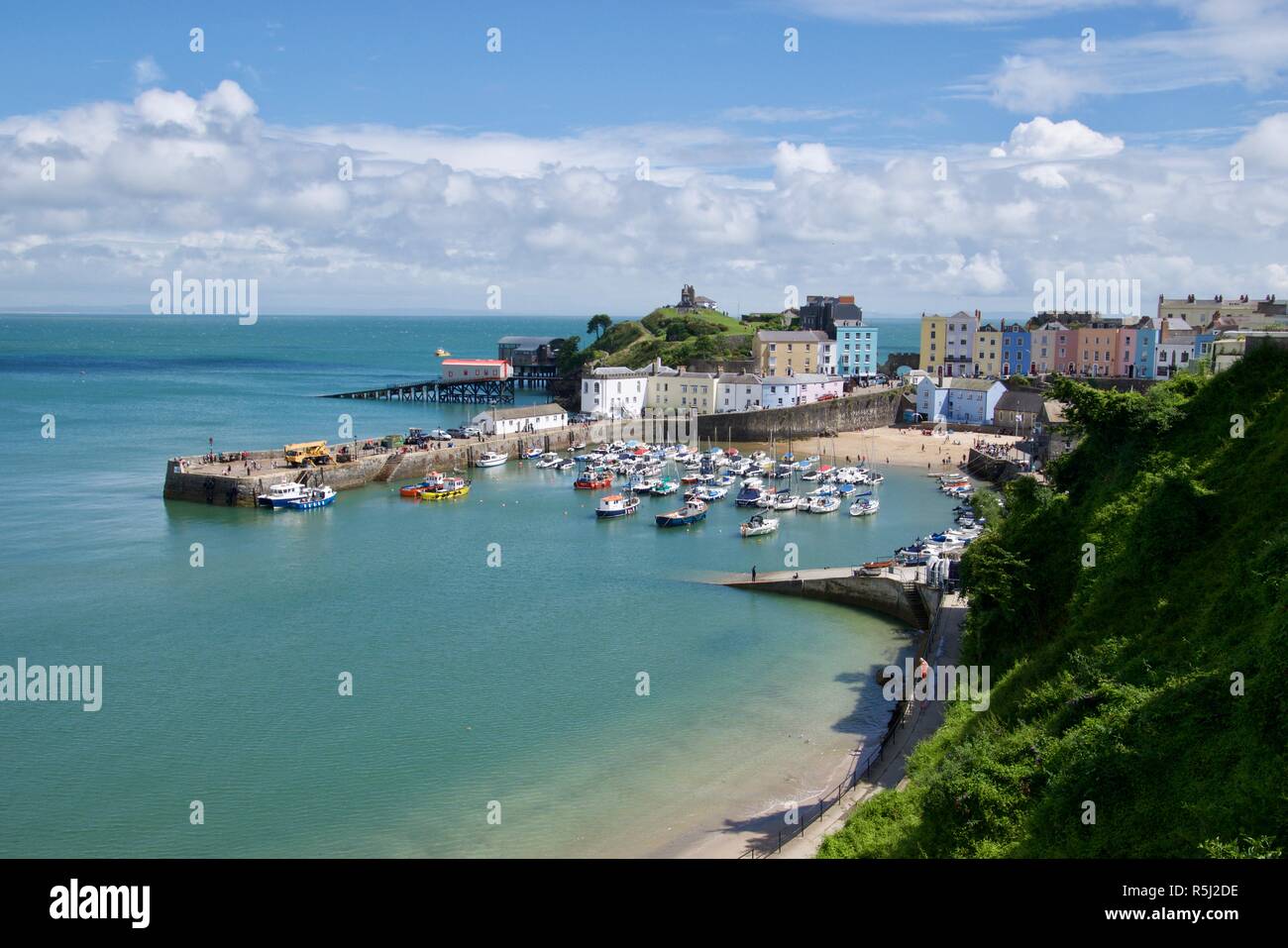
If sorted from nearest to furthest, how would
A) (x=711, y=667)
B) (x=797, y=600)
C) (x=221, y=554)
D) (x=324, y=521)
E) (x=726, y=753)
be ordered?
(x=726, y=753)
(x=711, y=667)
(x=797, y=600)
(x=221, y=554)
(x=324, y=521)

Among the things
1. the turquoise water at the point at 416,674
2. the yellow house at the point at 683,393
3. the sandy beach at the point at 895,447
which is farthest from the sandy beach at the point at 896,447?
the turquoise water at the point at 416,674

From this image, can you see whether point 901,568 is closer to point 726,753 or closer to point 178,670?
point 726,753

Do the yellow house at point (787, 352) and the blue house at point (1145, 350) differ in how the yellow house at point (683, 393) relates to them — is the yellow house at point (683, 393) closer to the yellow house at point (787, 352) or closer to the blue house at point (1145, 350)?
the yellow house at point (787, 352)

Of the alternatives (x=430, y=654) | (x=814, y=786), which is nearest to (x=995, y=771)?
(x=814, y=786)

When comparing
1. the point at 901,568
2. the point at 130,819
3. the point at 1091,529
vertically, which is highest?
the point at 1091,529

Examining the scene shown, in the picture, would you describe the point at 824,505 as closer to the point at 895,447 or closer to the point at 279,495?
the point at 895,447

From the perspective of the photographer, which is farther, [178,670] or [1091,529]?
[178,670]
